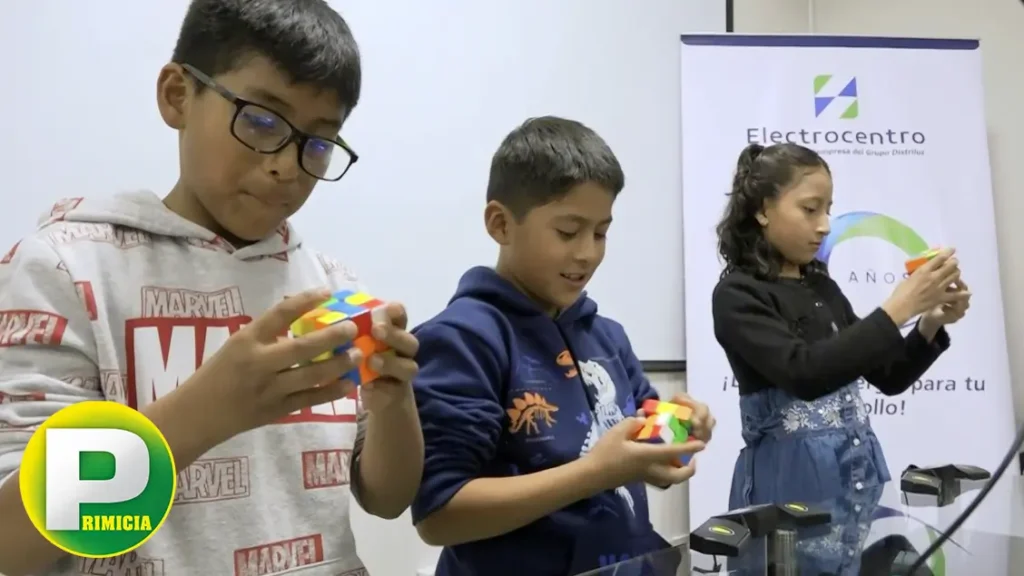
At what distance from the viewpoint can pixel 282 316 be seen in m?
0.61

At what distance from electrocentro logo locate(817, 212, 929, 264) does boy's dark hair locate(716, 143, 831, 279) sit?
84 centimetres

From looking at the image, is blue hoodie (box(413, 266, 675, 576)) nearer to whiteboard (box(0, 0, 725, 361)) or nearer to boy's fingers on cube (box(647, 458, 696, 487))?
boy's fingers on cube (box(647, 458, 696, 487))

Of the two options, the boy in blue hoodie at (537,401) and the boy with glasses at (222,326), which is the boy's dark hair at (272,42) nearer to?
the boy with glasses at (222,326)

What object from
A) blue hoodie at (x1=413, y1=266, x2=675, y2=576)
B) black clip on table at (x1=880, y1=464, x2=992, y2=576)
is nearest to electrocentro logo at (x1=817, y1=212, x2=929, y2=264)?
black clip on table at (x1=880, y1=464, x2=992, y2=576)

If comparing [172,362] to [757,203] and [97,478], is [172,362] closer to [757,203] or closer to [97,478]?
[97,478]

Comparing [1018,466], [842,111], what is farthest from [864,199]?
[1018,466]

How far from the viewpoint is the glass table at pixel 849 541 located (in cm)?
79

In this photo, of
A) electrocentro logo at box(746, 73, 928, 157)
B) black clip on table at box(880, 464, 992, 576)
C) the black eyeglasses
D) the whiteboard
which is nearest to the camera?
the black eyeglasses

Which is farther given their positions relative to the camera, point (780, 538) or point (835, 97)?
point (835, 97)

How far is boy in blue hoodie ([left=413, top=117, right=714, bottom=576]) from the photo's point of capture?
0.93 meters

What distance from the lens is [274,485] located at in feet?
2.68

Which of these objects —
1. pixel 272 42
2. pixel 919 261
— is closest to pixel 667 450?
→ pixel 272 42

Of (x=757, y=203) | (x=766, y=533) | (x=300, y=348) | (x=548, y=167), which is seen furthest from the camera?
(x=757, y=203)

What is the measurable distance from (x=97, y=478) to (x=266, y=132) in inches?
13.3
